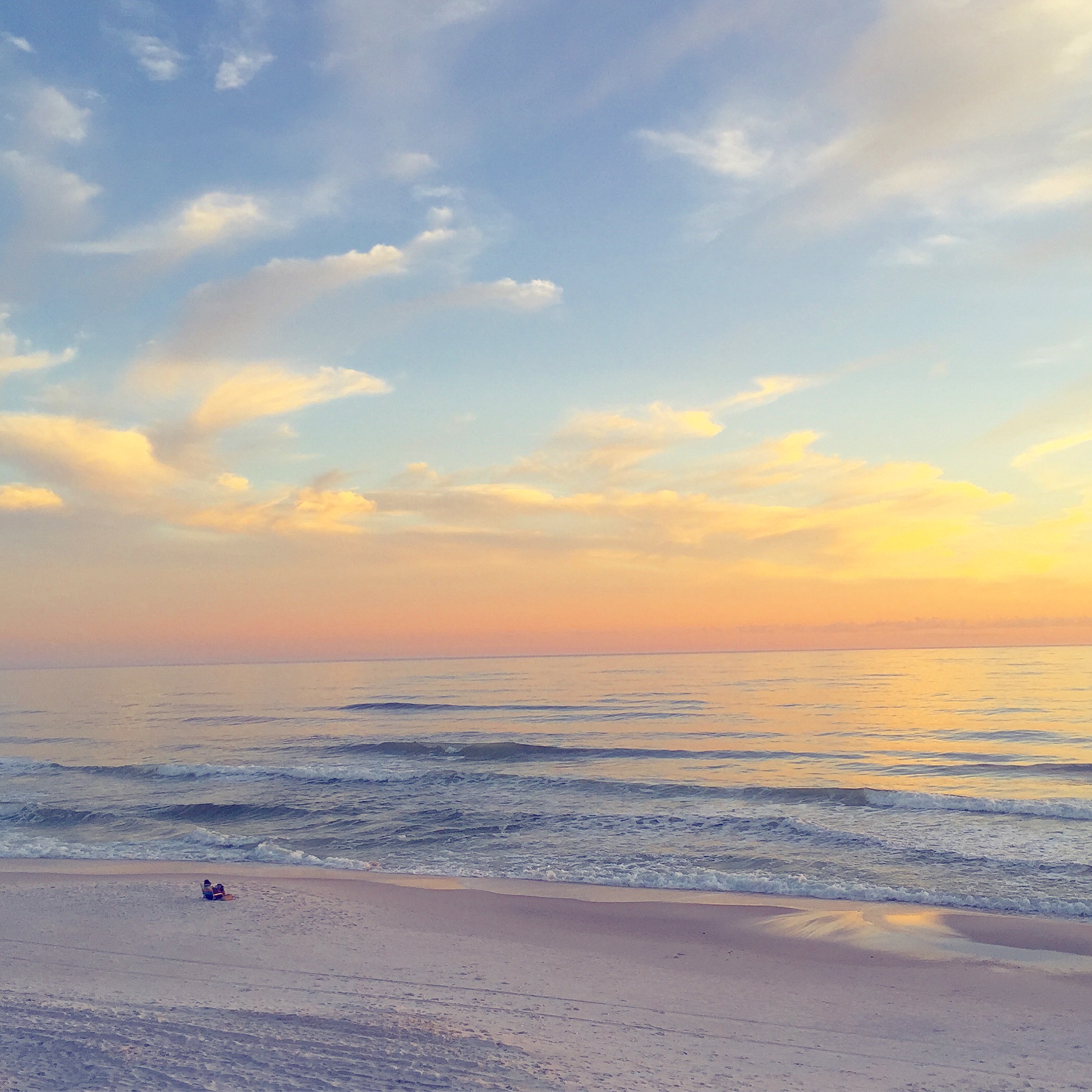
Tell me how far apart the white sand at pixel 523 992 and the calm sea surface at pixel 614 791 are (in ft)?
7.82

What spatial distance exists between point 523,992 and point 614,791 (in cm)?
1652

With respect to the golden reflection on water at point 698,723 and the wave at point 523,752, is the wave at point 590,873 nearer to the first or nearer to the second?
the golden reflection on water at point 698,723

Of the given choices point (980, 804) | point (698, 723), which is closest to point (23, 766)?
point (698, 723)

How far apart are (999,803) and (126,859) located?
22.8 m

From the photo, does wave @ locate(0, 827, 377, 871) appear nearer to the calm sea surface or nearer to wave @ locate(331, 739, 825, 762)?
the calm sea surface

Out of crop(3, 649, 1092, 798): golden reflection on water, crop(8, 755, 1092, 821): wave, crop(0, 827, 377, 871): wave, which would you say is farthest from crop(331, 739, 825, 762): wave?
crop(0, 827, 377, 871): wave

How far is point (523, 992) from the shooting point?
946cm

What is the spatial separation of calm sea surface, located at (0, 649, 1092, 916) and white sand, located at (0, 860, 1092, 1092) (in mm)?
2383

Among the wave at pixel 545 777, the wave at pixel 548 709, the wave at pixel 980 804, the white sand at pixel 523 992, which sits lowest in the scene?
the wave at pixel 548 709

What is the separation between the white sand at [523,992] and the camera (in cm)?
700

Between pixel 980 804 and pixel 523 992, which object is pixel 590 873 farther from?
pixel 980 804

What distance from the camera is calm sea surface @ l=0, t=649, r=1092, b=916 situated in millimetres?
16734

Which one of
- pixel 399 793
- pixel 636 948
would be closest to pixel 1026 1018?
pixel 636 948

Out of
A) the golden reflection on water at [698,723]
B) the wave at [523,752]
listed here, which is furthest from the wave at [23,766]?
the wave at [523,752]
